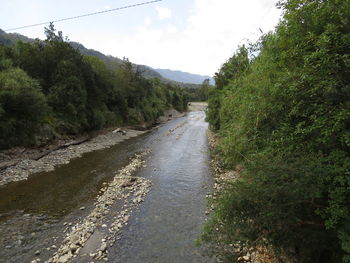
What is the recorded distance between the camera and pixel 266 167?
4633 mm

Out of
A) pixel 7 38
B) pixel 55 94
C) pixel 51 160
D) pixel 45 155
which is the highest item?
pixel 7 38

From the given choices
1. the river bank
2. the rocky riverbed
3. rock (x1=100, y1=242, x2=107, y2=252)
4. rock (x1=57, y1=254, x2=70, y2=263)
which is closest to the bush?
the river bank

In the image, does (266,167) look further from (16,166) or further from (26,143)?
(26,143)

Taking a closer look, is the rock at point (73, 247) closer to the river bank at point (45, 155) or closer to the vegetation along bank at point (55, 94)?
the river bank at point (45, 155)

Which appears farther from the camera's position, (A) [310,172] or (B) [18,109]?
(B) [18,109]

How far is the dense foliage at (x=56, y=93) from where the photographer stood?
1606 centimetres

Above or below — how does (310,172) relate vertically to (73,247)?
above

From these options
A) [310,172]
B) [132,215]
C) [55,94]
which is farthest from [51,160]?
[310,172]

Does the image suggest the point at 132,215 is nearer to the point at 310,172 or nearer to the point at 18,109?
the point at 310,172

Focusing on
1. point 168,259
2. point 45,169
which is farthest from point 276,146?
point 45,169

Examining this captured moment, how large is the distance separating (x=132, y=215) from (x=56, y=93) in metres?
18.0

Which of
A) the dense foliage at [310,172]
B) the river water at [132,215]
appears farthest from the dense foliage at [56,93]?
the dense foliage at [310,172]

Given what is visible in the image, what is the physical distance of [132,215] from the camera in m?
8.89

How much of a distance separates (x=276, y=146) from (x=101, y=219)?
687 cm
